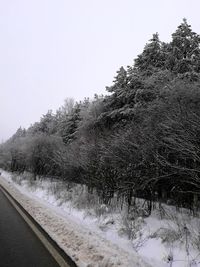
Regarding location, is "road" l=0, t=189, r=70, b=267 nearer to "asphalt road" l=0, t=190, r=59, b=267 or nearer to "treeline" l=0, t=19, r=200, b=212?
"asphalt road" l=0, t=190, r=59, b=267

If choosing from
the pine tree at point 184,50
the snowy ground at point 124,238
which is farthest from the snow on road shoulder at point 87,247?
the pine tree at point 184,50

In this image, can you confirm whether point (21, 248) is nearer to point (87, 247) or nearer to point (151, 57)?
point (87, 247)

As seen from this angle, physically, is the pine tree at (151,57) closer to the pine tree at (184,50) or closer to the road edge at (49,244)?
the pine tree at (184,50)

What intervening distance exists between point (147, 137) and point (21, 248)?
19.1ft

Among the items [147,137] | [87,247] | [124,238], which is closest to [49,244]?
[87,247]

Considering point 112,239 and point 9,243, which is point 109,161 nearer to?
point 112,239

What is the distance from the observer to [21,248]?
6.57 m

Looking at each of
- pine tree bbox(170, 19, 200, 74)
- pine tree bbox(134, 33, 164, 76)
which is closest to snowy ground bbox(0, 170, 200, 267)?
pine tree bbox(170, 19, 200, 74)

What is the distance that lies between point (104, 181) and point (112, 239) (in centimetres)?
639

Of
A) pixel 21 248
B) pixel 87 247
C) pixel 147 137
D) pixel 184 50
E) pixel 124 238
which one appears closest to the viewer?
pixel 21 248

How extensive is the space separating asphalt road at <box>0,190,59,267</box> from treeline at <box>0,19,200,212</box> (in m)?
3.51

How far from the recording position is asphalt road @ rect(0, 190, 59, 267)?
561cm

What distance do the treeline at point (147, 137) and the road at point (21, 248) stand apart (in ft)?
11.5

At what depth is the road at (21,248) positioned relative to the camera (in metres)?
5.61
